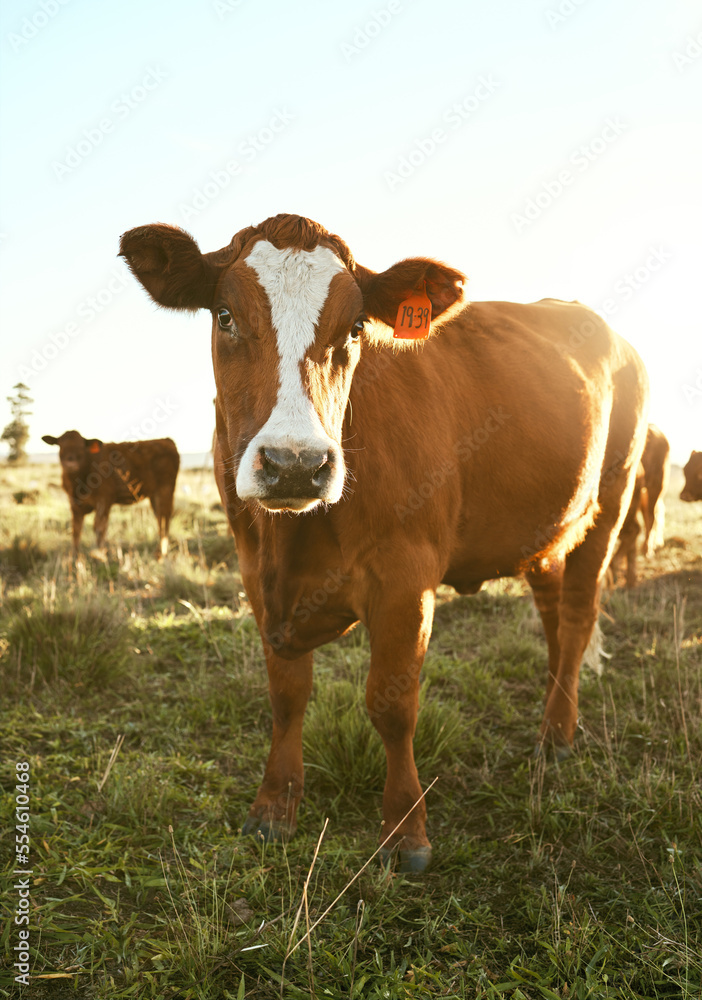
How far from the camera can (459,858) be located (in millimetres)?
2967

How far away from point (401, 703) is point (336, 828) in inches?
29.0

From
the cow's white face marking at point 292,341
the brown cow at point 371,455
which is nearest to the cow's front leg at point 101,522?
the brown cow at point 371,455

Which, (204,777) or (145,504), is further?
(145,504)

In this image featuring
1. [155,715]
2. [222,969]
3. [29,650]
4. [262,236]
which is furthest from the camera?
[29,650]

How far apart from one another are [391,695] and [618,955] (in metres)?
1.21

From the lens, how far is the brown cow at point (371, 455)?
2.47 metres

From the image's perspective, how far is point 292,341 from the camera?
2.44 m

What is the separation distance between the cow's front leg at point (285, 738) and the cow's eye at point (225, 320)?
5.13 feet

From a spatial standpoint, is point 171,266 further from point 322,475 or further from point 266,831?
point 266,831

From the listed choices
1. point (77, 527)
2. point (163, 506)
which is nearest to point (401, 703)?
point (77, 527)

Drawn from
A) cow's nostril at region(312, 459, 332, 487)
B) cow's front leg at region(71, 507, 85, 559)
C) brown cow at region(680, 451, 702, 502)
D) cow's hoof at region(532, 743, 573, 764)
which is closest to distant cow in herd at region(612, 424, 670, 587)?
brown cow at region(680, 451, 702, 502)

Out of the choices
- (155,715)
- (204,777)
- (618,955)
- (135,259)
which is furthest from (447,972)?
(135,259)

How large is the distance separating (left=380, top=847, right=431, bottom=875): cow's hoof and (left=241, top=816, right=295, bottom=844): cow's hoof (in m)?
0.45

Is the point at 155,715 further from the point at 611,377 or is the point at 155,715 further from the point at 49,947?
the point at 611,377
